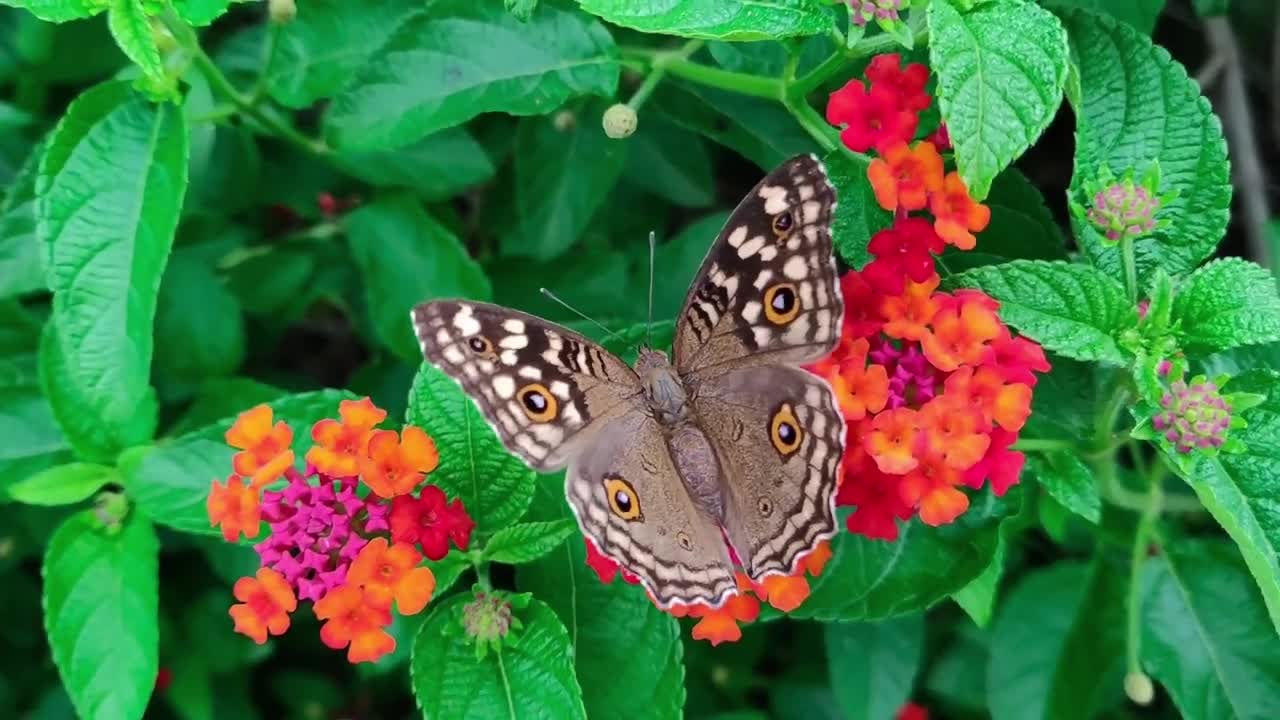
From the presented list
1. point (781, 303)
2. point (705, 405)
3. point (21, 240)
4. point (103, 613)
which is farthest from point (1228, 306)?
point (21, 240)

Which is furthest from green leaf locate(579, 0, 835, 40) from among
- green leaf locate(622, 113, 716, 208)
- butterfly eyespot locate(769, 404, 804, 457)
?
green leaf locate(622, 113, 716, 208)

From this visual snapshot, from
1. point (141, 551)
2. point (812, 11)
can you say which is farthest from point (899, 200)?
point (141, 551)

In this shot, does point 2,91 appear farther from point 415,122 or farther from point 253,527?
point 253,527

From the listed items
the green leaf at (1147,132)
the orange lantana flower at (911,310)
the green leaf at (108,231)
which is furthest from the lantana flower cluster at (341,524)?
the green leaf at (1147,132)

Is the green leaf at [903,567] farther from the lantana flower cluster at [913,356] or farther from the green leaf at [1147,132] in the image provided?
the green leaf at [1147,132]

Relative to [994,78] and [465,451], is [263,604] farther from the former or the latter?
[994,78]
